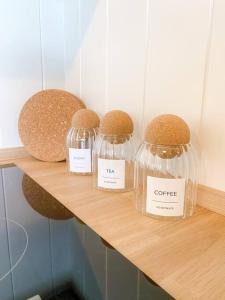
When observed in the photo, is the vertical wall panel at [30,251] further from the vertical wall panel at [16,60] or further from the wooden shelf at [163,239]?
the vertical wall panel at [16,60]

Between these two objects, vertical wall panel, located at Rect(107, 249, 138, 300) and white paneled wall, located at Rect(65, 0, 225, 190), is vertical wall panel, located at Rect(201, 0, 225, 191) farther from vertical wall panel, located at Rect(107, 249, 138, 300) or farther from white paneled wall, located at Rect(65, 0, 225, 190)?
vertical wall panel, located at Rect(107, 249, 138, 300)

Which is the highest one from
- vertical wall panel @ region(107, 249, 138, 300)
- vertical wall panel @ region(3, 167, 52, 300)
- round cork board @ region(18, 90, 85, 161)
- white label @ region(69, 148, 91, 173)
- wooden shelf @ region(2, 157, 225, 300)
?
round cork board @ region(18, 90, 85, 161)

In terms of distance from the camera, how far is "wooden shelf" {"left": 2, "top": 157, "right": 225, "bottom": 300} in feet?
1.00

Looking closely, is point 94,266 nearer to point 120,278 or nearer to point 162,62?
point 120,278

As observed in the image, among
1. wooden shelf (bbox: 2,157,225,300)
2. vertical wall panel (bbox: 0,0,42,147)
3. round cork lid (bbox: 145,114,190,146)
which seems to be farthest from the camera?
vertical wall panel (bbox: 0,0,42,147)

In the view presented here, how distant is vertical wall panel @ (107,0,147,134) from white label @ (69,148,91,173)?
0.49ft

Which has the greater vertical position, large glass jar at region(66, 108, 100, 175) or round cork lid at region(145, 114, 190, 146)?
round cork lid at region(145, 114, 190, 146)

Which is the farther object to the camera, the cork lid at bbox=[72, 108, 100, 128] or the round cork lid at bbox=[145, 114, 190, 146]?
the cork lid at bbox=[72, 108, 100, 128]

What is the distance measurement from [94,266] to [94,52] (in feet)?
1.91

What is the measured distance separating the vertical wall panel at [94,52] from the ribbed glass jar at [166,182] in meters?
0.28

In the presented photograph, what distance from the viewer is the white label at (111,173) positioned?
0.56 meters

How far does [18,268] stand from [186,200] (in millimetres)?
300

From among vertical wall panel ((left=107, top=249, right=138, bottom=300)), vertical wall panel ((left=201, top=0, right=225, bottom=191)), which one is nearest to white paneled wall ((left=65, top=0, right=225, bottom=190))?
vertical wall panel ((left=201, top=0, right=225, bottom=191))

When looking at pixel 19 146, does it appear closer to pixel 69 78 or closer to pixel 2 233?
pixel 69 78
